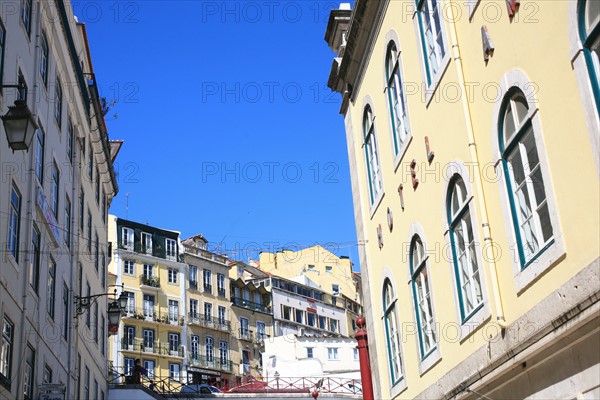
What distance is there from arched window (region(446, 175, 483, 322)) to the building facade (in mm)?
8211

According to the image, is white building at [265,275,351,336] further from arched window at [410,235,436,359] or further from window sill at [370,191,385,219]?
arched window at [410,235,436,359]

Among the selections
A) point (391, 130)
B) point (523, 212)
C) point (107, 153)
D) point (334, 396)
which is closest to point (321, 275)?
point (334, 396)

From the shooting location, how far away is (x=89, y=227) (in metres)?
30.2

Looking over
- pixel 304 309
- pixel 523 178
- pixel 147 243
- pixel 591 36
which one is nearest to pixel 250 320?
pixel 304 309

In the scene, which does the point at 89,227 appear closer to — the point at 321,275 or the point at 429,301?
the point at 429,301

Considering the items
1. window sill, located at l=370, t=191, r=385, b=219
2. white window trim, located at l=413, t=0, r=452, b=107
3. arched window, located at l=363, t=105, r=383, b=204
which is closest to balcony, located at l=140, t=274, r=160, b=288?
arched window, located at l=363, t=105, r=383, b=204

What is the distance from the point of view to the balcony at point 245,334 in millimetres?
75062

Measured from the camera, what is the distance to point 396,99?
633 inches

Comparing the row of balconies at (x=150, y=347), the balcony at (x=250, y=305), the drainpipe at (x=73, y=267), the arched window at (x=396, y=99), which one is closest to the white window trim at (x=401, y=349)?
the arched window at (x=396, y=99)

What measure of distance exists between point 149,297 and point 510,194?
59543 millimetres

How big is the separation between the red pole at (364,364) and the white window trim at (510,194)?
837cm

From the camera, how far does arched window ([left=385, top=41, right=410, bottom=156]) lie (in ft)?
50.7

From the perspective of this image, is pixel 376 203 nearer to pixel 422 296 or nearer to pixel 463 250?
pixel 422 296

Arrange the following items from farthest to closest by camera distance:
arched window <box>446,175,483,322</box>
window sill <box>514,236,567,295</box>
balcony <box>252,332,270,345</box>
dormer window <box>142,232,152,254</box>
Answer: balcony <box>252,332,270,345</box> < dormer window <box>142,232,152,254</box> < arched window <box>446,175,483,322</box> < window sill <box>514,236,567,295</box>
